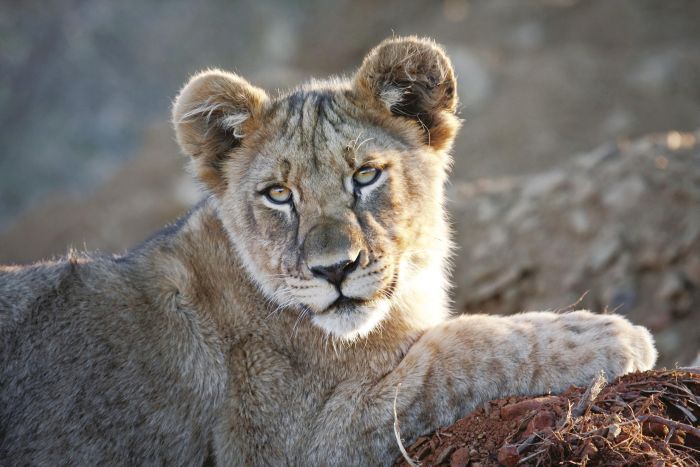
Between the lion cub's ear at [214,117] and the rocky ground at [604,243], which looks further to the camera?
the rocky ground at [604,243]

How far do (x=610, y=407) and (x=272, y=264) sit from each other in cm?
223

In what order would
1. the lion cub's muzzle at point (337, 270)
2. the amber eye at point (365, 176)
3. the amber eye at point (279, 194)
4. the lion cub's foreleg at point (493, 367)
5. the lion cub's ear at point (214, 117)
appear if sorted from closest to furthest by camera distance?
1. the lion cub's muzzle at point (337, 270)
2. the lion cub's foreleg at point (493, 367)
3. the amber eye at point (365, 176)
4. the amber eye at point (279, 194)
5. the lion cub's ear at point (214, 117)

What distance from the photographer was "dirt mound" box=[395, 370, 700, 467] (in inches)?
150

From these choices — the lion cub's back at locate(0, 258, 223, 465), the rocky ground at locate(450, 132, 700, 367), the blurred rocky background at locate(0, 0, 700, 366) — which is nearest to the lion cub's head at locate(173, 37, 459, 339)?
the lion cub's back at locate(0, 258, 223, 465)

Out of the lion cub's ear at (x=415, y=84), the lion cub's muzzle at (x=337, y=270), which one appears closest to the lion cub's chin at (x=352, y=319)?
the lion cub's muzzle at (x=337, y=270)

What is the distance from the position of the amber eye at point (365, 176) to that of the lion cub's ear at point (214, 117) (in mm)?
961

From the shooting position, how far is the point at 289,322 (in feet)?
17.0

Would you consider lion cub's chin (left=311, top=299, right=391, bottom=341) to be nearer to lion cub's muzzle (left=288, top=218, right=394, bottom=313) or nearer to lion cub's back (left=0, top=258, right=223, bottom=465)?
lion cub's muzzle (left=288, top=218, right=394, bottom=313)

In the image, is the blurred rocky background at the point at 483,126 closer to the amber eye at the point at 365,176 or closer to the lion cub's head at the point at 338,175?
the lion cub's head at the point at 338,175

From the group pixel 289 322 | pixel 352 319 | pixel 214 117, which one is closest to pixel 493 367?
pixel 352 319

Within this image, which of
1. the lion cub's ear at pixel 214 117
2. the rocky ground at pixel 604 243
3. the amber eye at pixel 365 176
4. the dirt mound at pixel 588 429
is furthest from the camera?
the rocky ground at pixel 604 243

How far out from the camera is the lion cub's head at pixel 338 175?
15.7 ft

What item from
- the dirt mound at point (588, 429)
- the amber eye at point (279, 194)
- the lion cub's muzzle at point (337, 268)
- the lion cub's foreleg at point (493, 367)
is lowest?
the dirt mound at point (588, 429)

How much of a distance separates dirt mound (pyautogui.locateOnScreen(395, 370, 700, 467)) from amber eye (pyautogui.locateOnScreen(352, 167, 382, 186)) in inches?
61.9
